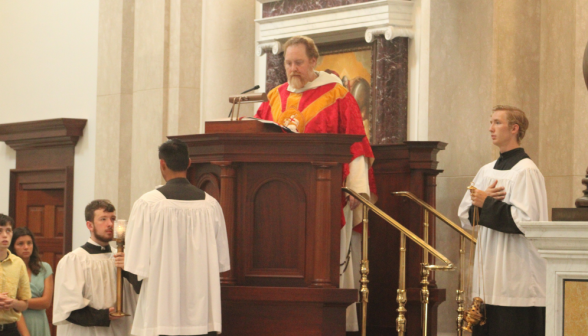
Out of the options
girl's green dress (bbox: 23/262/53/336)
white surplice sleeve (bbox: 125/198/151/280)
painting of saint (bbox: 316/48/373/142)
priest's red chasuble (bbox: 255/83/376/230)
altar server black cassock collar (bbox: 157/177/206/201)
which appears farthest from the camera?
painting of saint (bbox: 316/48/373/142)

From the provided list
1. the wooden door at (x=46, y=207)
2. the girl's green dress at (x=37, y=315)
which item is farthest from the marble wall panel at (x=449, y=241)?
the wooden door at (x=46, y=207)

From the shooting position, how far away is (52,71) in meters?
11.0

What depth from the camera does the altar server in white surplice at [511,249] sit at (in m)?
5.55

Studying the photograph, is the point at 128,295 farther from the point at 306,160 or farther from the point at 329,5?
the point at 329,5

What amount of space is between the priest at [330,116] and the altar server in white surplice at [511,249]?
100cm

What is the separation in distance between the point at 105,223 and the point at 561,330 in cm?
319

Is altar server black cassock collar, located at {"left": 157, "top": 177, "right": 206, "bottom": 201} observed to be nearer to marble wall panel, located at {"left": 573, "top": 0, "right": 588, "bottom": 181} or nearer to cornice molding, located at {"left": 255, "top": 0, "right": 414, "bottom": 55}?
marble wall panel, located at {"left": 573, "top": 0, "right": 588, "bottom": 181}

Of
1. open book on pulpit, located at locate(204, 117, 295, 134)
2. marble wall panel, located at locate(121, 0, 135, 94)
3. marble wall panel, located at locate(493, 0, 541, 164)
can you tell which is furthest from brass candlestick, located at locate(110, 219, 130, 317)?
marble wall panel, located at locate(121, 0, 135, 94)

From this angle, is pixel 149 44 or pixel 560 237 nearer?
pixel 560 237

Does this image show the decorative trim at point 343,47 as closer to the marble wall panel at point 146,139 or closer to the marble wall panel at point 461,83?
the marble wall panel at point 461,83

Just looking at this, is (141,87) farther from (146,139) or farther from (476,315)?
(476,315)

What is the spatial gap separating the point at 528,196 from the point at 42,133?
7.05 metres

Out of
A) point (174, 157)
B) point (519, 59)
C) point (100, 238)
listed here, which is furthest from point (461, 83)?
point (100, 238)

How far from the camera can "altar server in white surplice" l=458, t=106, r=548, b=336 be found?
5547mm
